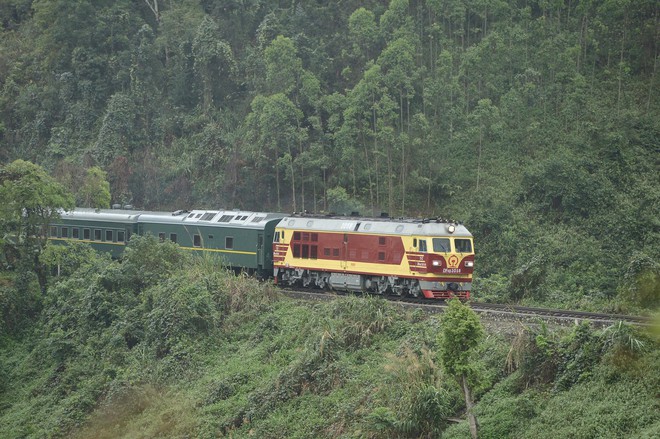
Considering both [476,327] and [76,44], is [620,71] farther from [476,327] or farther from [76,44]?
[76,44]

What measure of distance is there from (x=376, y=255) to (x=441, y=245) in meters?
2.66

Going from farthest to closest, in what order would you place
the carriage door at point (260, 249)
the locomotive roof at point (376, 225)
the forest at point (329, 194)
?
the carriage door at point (260, 249)
the locomotive roof at point (376, 225)
the forest at point (329, 194)

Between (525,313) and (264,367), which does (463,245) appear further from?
(264,367)

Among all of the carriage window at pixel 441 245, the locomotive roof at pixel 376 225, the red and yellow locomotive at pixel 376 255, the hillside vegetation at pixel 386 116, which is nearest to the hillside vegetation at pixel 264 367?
the red and yellow locomotive at pixel 376 255

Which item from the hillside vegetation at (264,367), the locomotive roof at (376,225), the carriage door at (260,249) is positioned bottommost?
the hillside vegetation at (264,367)

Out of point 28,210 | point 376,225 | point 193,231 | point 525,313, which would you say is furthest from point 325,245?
point 28,210

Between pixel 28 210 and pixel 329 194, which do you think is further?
pixel 329 194

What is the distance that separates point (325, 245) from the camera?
95.7 feet

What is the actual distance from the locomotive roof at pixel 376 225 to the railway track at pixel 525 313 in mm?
2393

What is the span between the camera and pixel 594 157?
37.8 m

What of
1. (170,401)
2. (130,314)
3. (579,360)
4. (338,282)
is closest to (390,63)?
(338,282)

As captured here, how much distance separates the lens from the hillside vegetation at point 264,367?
52.7 ft

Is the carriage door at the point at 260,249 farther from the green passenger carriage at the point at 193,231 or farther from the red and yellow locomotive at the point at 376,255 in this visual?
the red and yellow locomotive at the point at 376,255

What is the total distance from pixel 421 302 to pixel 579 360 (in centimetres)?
995
